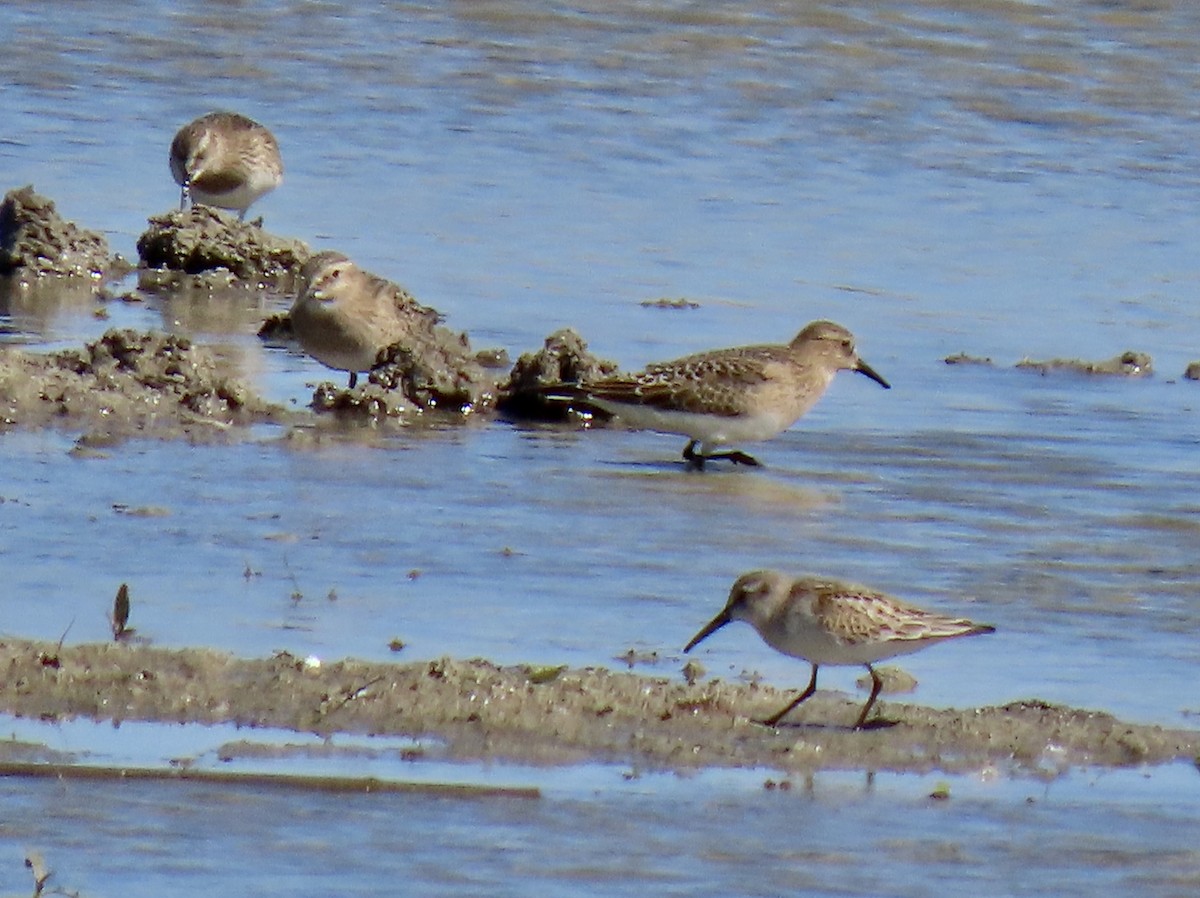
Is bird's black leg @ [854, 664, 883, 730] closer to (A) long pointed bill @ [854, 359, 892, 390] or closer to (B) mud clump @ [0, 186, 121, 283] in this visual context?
(A) long pointed bill @ [854, 359, 892, 390]

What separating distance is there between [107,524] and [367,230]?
726 centimetres

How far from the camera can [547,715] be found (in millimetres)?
6730

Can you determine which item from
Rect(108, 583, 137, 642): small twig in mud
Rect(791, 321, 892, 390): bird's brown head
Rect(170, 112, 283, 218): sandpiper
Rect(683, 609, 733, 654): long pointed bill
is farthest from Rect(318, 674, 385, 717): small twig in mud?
Rect(170, 112, 283, 218): sandpiper

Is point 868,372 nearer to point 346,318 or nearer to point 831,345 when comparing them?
point 831,345

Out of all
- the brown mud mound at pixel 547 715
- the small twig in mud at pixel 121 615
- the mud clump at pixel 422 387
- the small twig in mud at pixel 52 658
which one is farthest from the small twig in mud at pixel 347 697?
the mud clump at pixel 422 387

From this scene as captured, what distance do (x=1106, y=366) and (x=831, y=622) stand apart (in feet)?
20.0

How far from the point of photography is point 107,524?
8.66 meters

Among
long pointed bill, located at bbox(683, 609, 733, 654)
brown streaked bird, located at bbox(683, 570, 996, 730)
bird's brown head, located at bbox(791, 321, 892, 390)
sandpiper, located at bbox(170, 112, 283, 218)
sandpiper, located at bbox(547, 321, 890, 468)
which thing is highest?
sandpiper, located at bbox(170, 112, 283, 218)

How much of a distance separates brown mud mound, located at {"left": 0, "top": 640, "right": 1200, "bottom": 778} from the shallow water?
25cm

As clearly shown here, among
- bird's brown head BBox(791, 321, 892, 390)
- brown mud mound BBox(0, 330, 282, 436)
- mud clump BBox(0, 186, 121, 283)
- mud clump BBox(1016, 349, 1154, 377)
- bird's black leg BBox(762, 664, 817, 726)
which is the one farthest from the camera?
mud clump BBox(0, 186, 121, 283)

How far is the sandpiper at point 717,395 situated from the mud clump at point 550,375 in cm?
11

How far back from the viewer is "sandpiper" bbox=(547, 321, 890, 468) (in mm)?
10828

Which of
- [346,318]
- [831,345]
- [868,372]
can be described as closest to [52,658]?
[346,318]

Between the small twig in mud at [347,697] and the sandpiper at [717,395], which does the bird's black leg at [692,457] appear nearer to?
the sandpiper at [717,395]
